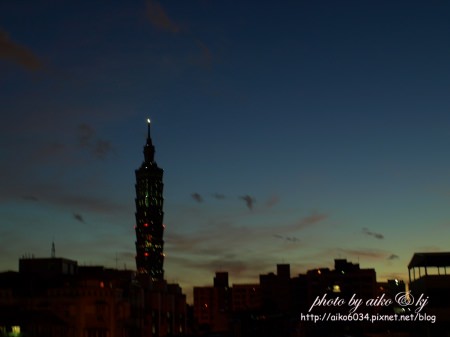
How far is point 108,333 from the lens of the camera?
143 m

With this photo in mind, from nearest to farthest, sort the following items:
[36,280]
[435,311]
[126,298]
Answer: [435,311] → [36,280] → [126,298]

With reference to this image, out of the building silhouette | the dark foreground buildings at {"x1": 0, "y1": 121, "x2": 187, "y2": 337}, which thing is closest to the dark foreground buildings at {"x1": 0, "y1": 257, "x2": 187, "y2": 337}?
the dark foreground buildings at {"x1": 0, "y1": 121, "x2": 187, "y2": 337}

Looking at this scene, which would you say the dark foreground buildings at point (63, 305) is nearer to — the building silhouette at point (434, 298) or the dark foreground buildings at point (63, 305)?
the dark foreground buildings at point (63, 305)

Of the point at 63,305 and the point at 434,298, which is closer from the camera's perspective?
the point at 434,298

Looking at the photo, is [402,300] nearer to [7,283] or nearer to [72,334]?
[72,334]

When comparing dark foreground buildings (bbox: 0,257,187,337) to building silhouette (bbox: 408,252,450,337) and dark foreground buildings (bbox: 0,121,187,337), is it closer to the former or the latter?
dark foreground buildings (bbox: 0,121,187,337)

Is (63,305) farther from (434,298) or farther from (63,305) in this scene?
(434,298)

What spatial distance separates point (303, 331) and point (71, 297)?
47387 millimetres

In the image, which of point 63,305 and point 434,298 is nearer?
point 434,298

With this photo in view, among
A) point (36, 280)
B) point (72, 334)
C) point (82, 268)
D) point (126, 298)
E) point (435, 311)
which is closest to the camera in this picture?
point (435, 311)

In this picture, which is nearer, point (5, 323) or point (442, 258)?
point (442, 258)

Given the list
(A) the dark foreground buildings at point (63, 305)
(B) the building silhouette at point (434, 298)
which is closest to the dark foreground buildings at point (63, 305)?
(A) the dark foreground buildings at point (63, 305)

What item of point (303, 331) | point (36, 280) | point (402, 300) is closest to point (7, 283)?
point (36, 280)

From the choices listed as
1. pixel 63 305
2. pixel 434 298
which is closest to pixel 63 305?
pixel 63 305
